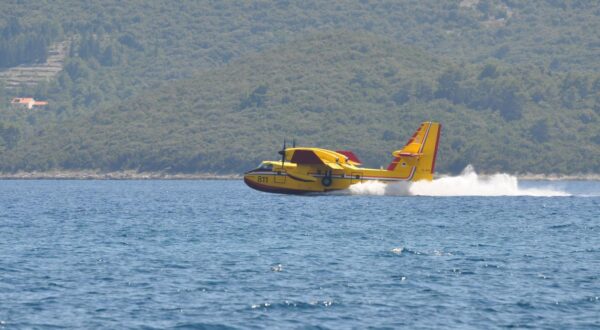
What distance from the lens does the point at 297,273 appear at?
41375 millimetres

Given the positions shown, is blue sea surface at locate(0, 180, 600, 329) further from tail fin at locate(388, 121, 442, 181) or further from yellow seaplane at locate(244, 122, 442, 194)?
yellow seaplane at locate(244, 122, 442, 194)

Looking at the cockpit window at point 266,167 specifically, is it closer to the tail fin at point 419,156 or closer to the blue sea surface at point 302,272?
the tail fin at point 419,156

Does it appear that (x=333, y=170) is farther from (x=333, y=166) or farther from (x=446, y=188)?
(x=446, y=188)

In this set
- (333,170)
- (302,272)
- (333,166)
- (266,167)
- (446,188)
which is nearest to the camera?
(302,272)

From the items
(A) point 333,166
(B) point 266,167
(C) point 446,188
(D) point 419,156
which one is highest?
→ (D) point 419,156

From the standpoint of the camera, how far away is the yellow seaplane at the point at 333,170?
Result: 84.5m

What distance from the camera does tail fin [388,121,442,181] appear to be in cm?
8438

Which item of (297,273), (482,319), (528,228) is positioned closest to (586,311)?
(482,319)

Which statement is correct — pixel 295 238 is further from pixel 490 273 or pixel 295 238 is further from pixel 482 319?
pixel 482 319

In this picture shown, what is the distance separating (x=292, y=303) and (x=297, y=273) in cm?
651

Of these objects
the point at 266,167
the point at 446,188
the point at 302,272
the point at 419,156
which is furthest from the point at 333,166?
the point at 302,272

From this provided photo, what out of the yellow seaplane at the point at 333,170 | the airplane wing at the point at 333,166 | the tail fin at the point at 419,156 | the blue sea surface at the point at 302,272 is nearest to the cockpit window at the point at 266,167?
the yellow seaplane at the point at 333,170

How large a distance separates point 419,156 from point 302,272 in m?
43.9

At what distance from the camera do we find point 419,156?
3322 inches
